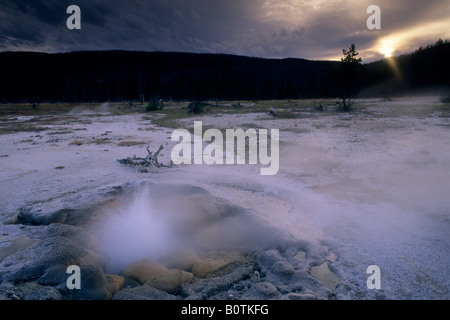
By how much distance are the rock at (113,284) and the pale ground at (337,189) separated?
262 centimetres

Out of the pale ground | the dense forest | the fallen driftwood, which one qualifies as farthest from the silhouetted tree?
the fallen driftwood

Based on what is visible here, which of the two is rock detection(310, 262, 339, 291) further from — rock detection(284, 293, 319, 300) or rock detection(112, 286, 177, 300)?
rock detection(112, 286, 177, 300)

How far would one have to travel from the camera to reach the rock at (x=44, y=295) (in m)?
2.82

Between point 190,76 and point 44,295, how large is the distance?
131 meters

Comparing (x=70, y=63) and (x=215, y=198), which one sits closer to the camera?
(x=215, y=198)

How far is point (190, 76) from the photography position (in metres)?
126

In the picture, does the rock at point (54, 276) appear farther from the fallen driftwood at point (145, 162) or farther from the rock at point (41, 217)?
the fallen driftwood at point (145, 162)

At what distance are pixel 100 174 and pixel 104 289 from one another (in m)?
5.20

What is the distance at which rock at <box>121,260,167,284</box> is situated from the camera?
3.56 meters

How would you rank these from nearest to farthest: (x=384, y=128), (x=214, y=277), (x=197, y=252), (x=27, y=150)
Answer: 1. (x=214, y=277)
2. (x=197, y=252)
3. (x=27, y=150)
4. (x=384, y=128)

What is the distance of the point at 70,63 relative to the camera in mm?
143125
